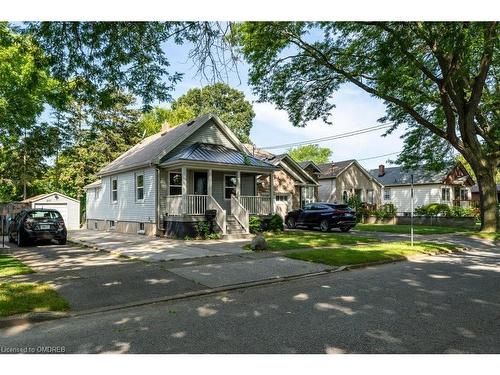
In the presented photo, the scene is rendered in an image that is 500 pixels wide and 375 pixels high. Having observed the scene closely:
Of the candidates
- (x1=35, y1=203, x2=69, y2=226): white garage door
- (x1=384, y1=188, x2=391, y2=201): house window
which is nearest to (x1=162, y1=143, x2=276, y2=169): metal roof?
(x1=35, y1=203, x2=69, y2=226): white garage door

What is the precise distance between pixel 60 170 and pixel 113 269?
35657mm

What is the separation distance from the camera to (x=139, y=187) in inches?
846

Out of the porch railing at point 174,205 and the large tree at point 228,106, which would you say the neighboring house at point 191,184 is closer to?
the porch railing at point 174,205

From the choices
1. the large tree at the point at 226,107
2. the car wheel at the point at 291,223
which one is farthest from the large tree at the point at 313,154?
the car wheel at the point at 291,223

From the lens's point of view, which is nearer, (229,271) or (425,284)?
(425,284)

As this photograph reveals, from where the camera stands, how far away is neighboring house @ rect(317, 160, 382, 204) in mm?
37750

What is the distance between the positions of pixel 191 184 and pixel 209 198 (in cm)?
197

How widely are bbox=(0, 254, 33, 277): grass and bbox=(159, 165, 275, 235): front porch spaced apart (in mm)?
7828

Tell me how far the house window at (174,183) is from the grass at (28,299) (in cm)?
1277

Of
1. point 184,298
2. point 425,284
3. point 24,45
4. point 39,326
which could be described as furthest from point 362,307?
point 24,45

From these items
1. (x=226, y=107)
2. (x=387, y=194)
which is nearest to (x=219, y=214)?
(x=387, y=194)

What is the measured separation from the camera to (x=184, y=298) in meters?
6.90

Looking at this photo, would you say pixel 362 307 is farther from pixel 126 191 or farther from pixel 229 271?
pixel 126 191

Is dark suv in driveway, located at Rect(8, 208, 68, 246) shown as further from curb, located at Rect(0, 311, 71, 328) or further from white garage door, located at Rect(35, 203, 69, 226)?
white garage door, located at Rect(35, 203, 69, 226)
